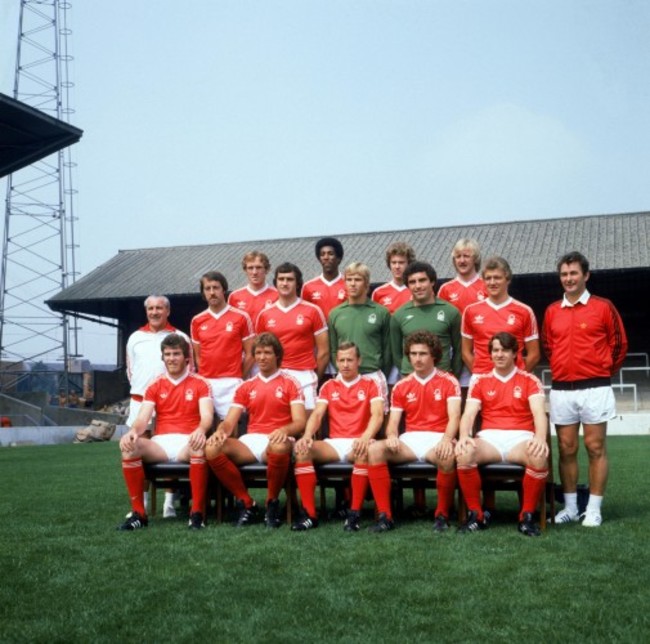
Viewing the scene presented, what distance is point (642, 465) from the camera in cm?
995

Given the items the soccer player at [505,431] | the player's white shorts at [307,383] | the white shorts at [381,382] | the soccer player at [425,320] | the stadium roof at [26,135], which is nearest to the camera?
the soccer player at [505,431]

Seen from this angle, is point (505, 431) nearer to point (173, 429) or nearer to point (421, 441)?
point (421, 441)

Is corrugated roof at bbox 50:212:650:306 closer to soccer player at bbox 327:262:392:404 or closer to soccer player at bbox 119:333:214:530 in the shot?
soccer player at bbox 327:262:392:404

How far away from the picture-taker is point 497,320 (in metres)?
5.73

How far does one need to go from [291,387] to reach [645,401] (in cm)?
1689

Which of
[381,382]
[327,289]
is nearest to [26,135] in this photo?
[327,289]

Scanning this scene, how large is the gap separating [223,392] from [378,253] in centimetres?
2087

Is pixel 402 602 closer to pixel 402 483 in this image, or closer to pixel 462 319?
pixel 402 483

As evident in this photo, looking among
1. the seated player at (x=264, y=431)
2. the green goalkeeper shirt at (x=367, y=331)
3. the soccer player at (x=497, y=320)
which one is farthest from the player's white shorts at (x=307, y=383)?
the soccer player at (x=497, y=320)

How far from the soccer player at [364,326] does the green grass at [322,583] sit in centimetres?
117

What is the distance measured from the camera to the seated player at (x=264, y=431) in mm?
5566

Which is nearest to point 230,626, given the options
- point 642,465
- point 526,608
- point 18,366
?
point 526,608

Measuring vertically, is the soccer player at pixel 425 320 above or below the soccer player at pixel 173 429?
above

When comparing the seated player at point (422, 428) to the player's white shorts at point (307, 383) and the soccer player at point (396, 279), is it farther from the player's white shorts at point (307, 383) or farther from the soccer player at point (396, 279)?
the soccer player at point (396, 279)
